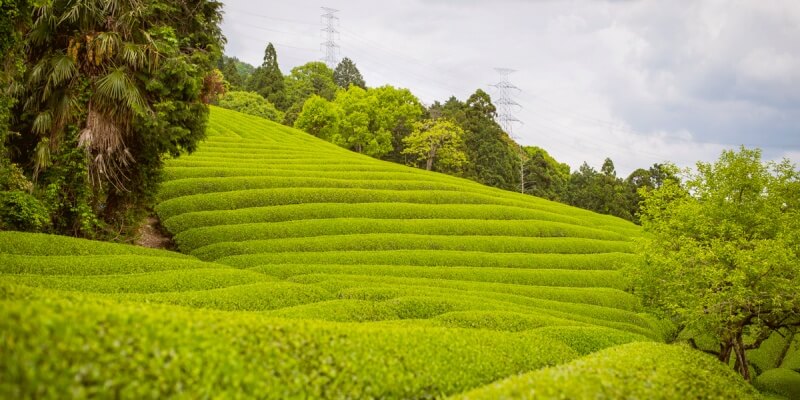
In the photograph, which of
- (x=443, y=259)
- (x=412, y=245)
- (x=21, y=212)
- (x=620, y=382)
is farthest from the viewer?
(x=412, y=245)

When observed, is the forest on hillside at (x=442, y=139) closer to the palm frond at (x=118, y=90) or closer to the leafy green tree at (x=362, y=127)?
the leafy green tree at (x=362, y=127)

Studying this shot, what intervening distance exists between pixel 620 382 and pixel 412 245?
2447cm

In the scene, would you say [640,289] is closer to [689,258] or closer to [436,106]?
[689,258]

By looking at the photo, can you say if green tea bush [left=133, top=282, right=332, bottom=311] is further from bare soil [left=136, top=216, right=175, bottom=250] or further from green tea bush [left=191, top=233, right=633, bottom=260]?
bare soil [left=136, top=216, right=175, bottom=250]

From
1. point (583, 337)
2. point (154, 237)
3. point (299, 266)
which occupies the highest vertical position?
point (583, 337)

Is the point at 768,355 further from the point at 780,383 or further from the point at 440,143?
the point at 440,143

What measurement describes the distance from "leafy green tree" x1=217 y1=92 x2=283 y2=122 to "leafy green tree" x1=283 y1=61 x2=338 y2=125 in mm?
6998

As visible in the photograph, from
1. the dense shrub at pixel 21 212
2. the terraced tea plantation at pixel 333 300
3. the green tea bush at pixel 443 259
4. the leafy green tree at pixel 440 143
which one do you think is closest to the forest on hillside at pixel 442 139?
the leafy green tree at pixel 440 143

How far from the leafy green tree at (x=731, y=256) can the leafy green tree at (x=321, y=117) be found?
233ft

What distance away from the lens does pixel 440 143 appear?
89.4 m

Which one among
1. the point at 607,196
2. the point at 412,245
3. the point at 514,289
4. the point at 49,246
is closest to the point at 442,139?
the point at 607,196

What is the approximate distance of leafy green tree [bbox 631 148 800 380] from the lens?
17969mm

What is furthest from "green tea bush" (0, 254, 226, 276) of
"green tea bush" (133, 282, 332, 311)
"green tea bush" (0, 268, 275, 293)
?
"green tea bush" (133, 282, 332, 311)

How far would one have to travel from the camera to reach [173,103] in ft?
78.1
